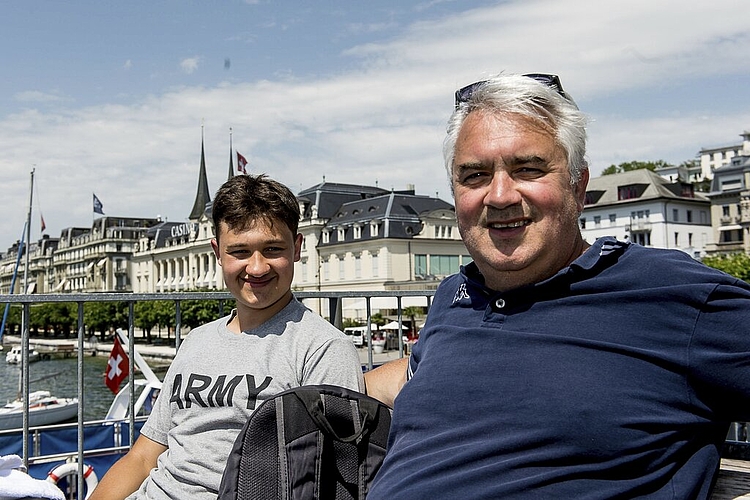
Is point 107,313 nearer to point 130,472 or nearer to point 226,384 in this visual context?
point 130,472

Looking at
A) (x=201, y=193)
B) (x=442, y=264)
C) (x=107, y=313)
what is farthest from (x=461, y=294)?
(x=201, y=193)

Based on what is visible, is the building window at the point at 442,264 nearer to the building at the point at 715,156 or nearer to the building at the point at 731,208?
the building at the point at 731,208

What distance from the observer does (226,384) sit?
2.66 m

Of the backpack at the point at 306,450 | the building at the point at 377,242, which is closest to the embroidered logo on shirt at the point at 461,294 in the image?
the backpack at the point at 306,450

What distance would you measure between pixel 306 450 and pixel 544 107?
119cm

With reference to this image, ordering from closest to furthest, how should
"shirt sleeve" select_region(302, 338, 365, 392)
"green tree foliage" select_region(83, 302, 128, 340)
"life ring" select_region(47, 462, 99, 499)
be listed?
"shirt sleeve" select_region(302, 338, 365, 392), "life ring" select_region(47, 462, 99, 499), "green tree foliage" select_region(83, 302, 128, 340)

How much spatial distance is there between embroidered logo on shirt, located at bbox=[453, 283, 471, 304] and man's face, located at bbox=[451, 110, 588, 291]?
14 centimetres

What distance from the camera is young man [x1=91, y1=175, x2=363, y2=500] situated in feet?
8.55

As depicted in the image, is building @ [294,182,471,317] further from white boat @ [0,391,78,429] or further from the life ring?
the life ring

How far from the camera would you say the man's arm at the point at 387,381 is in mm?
2617

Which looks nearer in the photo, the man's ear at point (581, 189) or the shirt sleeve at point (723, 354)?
the shirt sleeve at point (723, 354)

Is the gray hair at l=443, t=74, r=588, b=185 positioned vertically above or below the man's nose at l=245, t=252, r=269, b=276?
above

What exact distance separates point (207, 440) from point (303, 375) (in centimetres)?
39

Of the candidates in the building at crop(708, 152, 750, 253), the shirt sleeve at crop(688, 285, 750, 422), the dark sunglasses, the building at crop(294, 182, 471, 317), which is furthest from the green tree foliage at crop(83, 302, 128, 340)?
the building at crop(708, 152, 750, 253)
